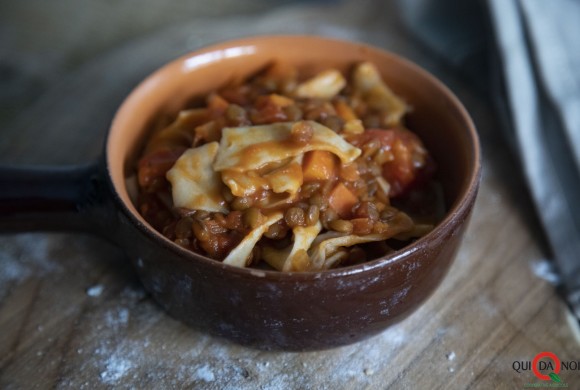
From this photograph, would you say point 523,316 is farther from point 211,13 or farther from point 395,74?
point 211,13

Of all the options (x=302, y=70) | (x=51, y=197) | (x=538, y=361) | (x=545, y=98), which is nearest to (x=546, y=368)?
(x=538, y=361)

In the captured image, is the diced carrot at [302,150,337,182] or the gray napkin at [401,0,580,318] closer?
the diced carrot at [302,150,337,182]

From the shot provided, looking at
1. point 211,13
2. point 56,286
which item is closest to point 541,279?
point 56,286

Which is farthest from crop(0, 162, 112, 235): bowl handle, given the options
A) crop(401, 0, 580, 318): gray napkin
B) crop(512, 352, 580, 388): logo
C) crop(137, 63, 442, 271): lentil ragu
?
crop(401, 0, 580, 318): gray napkin

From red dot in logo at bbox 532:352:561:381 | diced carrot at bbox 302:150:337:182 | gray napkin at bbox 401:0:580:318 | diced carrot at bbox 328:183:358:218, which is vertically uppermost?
diced carrot at bbox 302:150:337:182

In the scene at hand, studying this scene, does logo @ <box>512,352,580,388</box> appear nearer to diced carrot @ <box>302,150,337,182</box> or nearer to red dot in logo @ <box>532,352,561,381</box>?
red dot in logo @ <box>532,352,561,381</box>

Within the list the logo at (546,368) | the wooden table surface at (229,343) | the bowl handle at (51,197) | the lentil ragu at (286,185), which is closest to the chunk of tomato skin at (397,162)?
the lentil ragu at (286,185)
